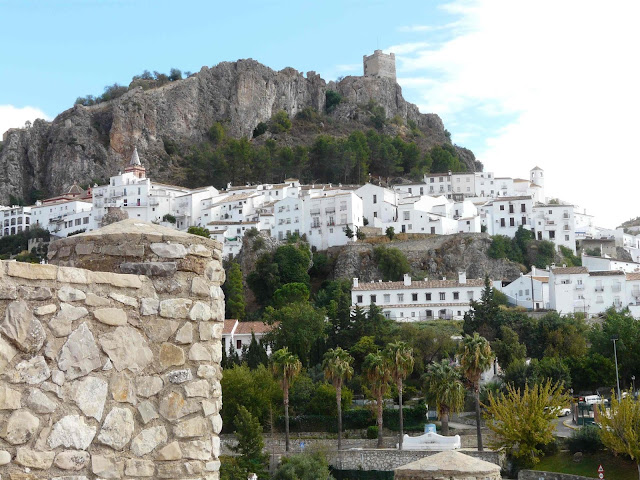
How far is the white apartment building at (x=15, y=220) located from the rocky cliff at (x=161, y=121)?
38.9 feet

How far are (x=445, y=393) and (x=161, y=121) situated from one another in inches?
3332

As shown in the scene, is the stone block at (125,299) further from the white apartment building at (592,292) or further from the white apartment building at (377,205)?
the white apartment building at (377,205)

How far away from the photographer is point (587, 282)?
6431cm

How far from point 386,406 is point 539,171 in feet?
195

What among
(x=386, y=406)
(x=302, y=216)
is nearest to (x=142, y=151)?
(x=302, y=216)

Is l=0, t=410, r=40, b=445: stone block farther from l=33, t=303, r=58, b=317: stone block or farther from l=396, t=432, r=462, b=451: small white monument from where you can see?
l=396, t=432, r=462, b=451: small white monument

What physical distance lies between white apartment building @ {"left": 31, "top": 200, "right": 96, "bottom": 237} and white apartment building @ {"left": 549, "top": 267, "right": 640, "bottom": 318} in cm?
4727

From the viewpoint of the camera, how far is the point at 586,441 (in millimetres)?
35500

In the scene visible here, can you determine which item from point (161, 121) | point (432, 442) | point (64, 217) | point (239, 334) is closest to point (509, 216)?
point (239, 334)

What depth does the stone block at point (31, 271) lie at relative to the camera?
14.7ft

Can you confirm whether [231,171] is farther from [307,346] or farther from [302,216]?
[307,346]

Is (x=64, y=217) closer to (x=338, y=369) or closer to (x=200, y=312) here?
(x=338, y=369)

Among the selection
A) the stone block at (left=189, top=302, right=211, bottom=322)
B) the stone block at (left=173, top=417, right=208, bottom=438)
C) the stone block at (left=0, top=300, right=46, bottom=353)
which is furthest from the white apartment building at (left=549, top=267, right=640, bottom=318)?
the stone block at (left=0, top=300, right=46, bottom=353)

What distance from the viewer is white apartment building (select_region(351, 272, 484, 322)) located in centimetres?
6269
